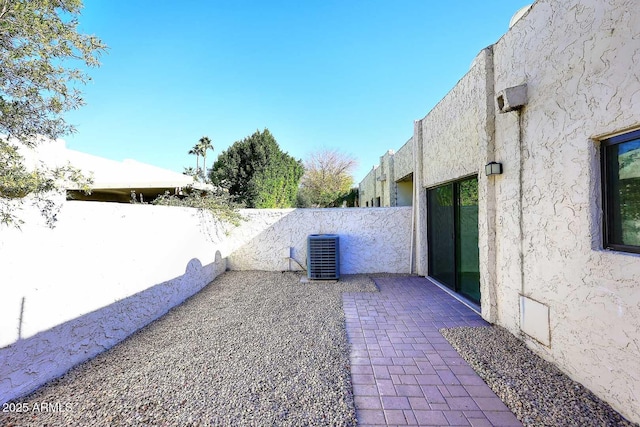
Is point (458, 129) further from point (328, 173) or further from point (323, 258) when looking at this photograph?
point (328, 173)

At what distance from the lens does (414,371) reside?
3.07m

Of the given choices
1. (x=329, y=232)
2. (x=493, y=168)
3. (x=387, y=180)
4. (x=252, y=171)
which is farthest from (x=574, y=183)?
(x=252, y=171)

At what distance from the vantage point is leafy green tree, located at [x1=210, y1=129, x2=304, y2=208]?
11.4 m

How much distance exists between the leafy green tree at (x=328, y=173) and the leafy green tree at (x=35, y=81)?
2353 cm

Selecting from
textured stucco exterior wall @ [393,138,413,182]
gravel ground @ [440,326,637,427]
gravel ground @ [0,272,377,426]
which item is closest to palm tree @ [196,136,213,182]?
textured stucco exterior wall @ [393,138,413,182]

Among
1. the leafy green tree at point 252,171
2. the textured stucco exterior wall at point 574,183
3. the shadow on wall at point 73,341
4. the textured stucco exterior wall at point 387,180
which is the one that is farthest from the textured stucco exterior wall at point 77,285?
the textured stucco exterior wall at point 387,180

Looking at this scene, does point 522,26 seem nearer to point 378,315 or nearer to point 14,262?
point 378,315

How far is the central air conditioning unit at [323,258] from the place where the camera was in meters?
7.42

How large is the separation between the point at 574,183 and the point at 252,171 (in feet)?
35.5

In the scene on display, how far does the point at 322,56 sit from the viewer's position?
37.0 feet

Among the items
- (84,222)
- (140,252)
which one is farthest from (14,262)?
(140,252)

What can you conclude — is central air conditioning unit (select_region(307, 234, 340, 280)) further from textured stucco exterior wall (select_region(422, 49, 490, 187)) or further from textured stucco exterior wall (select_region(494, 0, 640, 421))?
textured stucco exterior wall (select_region(494, 0, 640, 421))

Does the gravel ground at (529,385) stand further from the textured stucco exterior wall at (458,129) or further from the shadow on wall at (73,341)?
the shadow on wall at (73,341)

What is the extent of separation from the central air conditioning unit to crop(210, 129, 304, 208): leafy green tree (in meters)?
4.57
